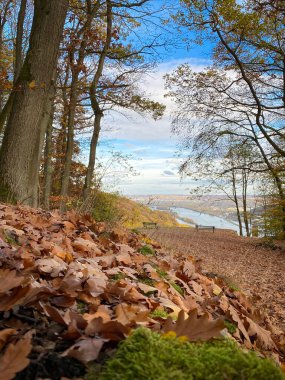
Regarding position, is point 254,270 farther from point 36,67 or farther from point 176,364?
point 176,364

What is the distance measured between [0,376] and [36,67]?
21.3 feet

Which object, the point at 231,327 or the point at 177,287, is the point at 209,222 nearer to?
the point at 177,287

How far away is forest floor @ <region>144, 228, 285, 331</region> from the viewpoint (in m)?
6.29

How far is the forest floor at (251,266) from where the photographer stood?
629 cm

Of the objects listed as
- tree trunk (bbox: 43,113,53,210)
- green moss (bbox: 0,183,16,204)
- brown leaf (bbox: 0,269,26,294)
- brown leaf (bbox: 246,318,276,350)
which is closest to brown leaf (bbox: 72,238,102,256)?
brown leaf (bbox: 246,318,276,350)

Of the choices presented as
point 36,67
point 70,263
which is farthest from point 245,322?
point 36,67

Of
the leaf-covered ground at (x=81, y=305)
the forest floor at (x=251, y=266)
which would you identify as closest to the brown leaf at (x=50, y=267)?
the leaf-covered ground at (x=81, y=305)

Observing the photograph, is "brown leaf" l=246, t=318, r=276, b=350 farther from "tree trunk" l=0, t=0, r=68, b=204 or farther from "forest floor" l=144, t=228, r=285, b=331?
"tree trunk" l=0, t=0, r=68, b=204

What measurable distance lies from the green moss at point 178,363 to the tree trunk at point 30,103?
5860 mm

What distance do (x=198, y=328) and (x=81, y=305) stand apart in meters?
0.74

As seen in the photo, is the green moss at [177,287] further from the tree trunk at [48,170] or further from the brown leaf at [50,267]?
the tree trunk at [48,170]

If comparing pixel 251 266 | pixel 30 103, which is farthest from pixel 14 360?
pixel 251 266

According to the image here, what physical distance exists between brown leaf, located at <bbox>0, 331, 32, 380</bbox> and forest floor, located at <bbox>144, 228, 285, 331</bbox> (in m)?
3.79

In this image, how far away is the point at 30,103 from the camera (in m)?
6.68
